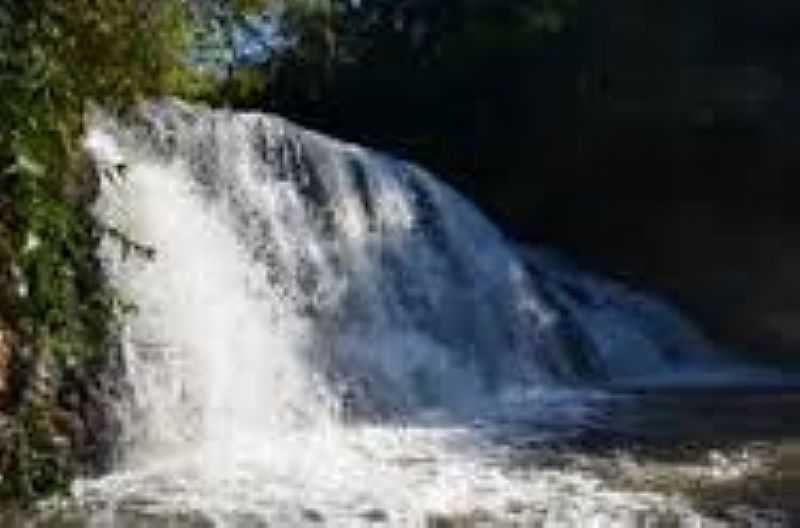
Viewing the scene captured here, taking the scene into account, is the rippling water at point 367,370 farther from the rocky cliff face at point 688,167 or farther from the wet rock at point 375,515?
the rocky cliff face at point 688,167

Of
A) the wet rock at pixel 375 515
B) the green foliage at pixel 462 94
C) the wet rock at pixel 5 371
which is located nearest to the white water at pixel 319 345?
the wet rock at pixel 375 515

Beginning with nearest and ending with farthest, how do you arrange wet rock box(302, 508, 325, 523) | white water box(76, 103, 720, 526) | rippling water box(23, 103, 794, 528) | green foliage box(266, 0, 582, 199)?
1. wet rock box(302, 508, 325, 523)
2. rippling water box(23, 103, 794, 528)
3. white water box(76, 103, 720, 526)
4. green foliage box(266, 0, 582, 199)

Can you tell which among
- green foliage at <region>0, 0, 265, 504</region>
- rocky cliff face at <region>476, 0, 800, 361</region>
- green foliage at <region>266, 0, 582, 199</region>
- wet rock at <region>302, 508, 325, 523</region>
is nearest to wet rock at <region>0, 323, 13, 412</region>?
wet rock at <region>302, 508, 325, 523</region>

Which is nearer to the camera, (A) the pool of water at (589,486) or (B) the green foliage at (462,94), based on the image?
(A) the pool of water at (589,486)

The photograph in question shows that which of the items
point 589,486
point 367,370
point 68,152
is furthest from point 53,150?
point 367,370

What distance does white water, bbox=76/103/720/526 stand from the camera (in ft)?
39.9

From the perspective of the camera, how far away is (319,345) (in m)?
17.5

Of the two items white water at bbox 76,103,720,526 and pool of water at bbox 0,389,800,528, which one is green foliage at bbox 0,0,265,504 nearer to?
pool of water at bbox 0,389,800,528

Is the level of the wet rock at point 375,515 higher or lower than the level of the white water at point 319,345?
lower

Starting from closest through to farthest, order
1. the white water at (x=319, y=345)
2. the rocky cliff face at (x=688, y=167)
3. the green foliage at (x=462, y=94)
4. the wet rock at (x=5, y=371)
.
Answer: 1. the white water at (x=319, y=345)
2. the wet rock at (x=5, y=371)
3. the rocky cliff face at (x=688, y=167)
4. the green foliage at (x=462, y=94)

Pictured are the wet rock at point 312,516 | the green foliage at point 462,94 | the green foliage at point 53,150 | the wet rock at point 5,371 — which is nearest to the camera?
the green foliage at point 53,150

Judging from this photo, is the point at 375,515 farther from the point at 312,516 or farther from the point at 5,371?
the point at 5,371

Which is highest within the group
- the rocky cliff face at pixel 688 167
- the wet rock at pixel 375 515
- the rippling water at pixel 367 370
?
the rocky cliff face at pixel 688 167

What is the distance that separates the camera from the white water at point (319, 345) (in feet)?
39.9
